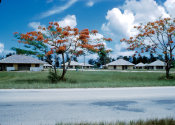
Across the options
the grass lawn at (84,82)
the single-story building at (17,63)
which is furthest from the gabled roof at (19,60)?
the grass lawn at (84,82)

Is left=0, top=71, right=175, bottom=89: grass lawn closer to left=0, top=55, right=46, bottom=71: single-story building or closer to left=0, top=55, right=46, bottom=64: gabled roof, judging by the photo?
left=0, top=55, right=46, bottom=71: single-story building

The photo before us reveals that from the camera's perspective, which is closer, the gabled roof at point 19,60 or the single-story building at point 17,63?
the single-story building at point 17,63

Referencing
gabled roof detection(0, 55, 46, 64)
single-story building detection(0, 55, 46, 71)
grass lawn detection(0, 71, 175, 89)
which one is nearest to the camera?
grass lawn detection(0, 71, 175, 89)

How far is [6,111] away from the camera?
5.50 meters

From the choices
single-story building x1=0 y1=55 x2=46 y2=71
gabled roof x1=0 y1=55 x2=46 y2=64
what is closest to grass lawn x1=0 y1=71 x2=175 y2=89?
single-story building x1=0 y1=55 x2=46 y2=71

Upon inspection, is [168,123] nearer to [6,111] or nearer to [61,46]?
[6,111]

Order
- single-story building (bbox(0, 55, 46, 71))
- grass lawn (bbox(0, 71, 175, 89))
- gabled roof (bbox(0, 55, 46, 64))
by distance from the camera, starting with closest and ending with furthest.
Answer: grass lawn (bbox(0, 71, 175, 89))
single-story building (bbox(0, 55, 46, 71))
gabled roof (bbox(0, 55, 46, 64))

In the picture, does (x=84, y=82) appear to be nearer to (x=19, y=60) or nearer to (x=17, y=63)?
(x=19, y=60)

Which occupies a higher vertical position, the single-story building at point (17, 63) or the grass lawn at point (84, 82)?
the single-story building at point (17, 63)

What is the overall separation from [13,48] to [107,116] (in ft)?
49.9

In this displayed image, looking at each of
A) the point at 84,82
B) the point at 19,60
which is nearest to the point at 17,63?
the point at 19,60

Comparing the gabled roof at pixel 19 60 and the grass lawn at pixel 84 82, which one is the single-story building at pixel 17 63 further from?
the grass lawn at pixel 84 82

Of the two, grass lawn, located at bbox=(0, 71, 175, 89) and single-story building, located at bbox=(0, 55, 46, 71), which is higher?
single-story building, located at bbox=(0, 55, 46, 71)

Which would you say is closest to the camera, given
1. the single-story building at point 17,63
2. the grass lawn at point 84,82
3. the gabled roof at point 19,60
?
the grass lawn at point 84,82
